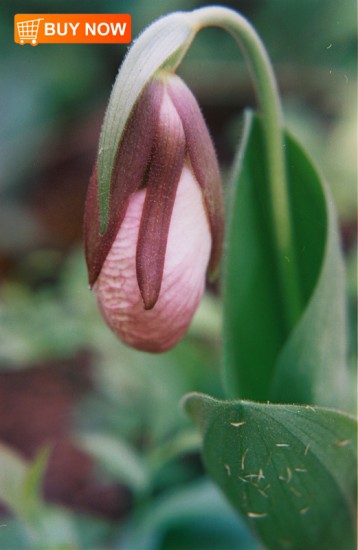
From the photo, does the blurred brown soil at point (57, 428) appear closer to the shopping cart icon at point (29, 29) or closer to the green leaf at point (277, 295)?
the green leaf at point (277, 295)

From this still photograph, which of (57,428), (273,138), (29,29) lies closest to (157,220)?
(273,138)

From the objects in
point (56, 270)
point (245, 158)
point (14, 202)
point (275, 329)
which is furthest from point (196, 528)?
point (14, 202)

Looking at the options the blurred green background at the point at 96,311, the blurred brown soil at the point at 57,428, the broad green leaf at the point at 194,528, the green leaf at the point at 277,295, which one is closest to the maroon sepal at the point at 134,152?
the green leaf at the point at 277,295

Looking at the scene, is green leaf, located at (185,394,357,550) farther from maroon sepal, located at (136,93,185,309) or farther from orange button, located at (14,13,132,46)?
orange button, located at (14,13,132,46)

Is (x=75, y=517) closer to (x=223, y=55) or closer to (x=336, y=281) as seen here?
(x=336, y=281)

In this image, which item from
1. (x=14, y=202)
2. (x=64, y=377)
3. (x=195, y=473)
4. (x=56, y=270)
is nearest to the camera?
(x=195, y=473)

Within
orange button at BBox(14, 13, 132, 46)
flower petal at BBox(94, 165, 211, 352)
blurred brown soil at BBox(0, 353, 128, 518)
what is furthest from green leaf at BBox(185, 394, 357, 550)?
blurred brown soil at BBox(0, 353, 128, 518)
